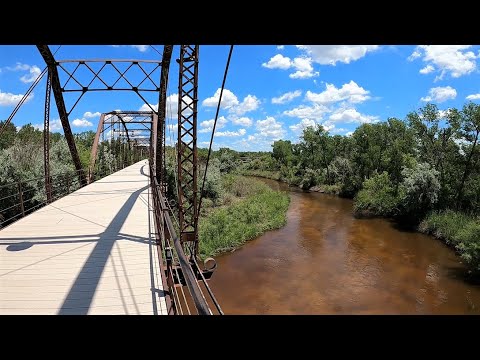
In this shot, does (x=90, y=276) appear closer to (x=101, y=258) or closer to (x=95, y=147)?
(x=101, y=258)

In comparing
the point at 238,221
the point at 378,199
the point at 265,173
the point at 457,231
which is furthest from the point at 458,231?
the point at 265,173

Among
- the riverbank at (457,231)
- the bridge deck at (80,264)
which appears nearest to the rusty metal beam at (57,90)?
the bridge deck at (80,264)

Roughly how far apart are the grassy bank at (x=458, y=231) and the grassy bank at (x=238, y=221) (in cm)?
833

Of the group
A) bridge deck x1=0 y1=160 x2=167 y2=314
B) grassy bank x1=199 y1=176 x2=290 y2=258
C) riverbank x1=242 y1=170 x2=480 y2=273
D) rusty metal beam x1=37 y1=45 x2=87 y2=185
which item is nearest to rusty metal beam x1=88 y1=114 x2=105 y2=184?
rusty metal beam x1=37 y1=45 x2=87 y2=185

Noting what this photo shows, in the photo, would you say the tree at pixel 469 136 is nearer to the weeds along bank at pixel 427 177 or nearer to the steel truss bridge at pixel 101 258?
the weeds along bank at pixel 427 177

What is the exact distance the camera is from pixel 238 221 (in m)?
19.8

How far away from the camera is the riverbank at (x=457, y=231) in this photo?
13195 mm

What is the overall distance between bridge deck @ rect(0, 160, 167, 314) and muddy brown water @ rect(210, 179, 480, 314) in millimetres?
5408

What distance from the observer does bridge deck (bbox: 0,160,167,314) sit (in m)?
3.98
